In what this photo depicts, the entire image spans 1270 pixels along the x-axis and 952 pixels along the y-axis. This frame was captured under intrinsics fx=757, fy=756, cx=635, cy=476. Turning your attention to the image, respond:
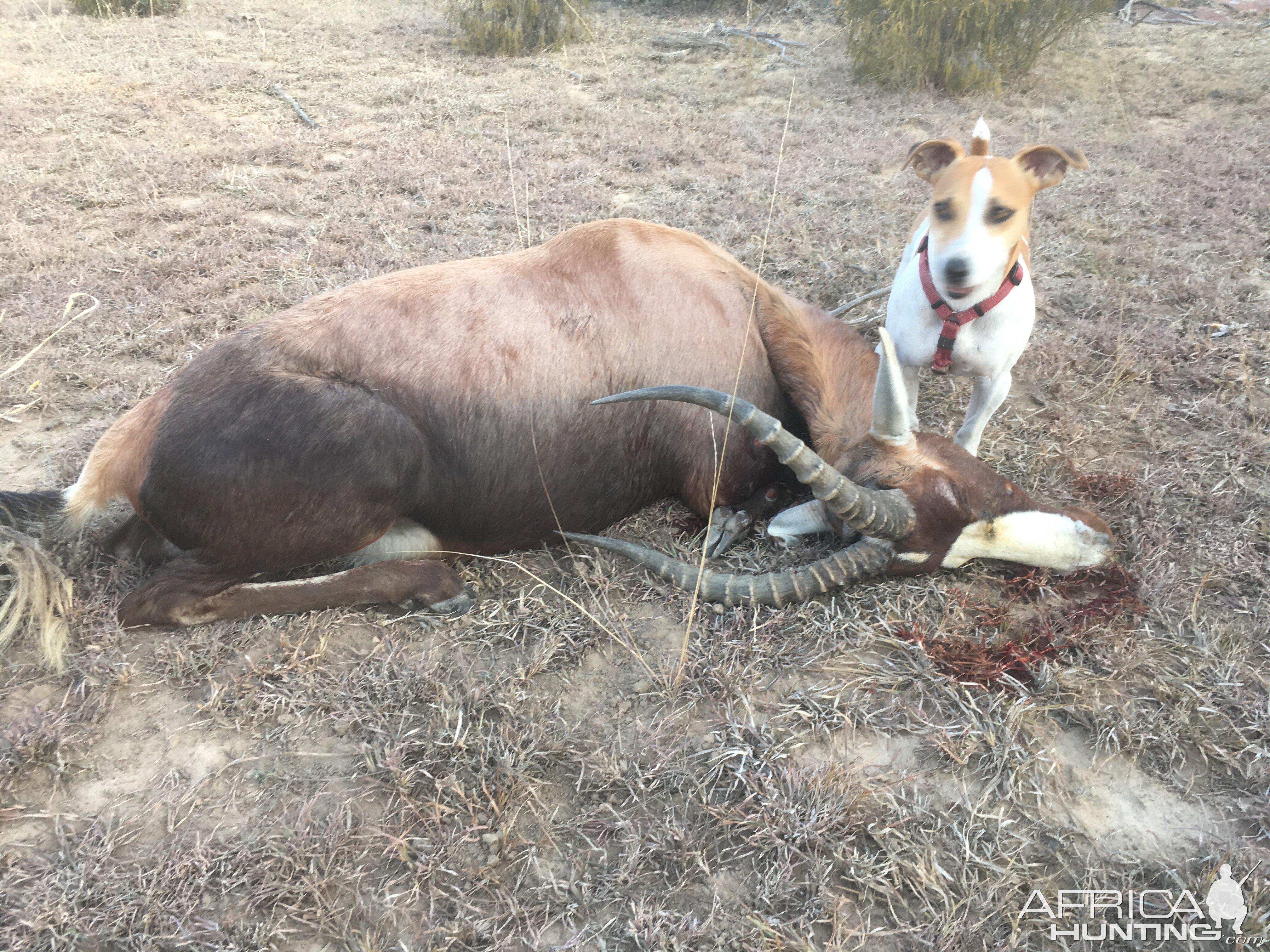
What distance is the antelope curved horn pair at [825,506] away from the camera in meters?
2.47

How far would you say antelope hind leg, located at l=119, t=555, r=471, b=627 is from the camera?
2.72 m

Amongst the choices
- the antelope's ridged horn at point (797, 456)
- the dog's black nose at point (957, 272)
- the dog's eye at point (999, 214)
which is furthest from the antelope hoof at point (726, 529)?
the dog's eye at point (999, 214)

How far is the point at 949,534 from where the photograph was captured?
2.74m

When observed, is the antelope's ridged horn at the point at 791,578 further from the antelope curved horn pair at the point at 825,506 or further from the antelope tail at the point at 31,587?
the antelope tail at the point at 31,587

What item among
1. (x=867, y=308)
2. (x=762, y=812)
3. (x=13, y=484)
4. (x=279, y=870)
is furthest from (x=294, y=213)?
(x=762, y=812)

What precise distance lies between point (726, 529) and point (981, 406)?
1311 millimetres

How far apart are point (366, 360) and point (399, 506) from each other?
0.55 m

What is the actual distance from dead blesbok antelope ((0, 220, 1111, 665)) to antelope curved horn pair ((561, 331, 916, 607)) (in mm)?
10

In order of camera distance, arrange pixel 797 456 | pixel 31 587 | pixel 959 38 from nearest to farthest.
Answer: pixel 797 456
pixel 31 587
pixel 959 38

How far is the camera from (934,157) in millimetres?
3363

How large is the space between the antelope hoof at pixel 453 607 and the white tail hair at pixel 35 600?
1.25 m

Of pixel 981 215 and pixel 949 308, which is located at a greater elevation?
pixel 981 215

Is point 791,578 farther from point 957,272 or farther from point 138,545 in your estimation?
point 138,545

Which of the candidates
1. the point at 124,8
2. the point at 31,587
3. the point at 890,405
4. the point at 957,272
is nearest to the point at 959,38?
the point at 957,272
